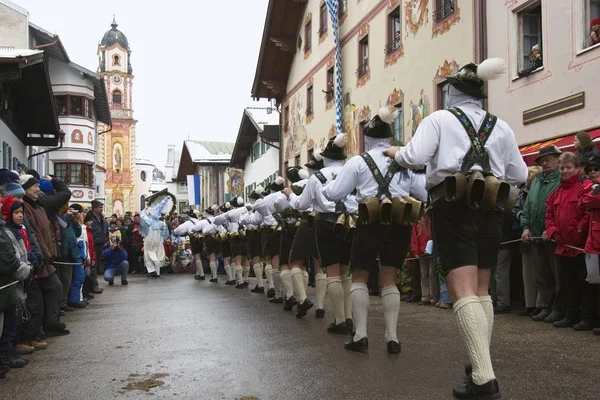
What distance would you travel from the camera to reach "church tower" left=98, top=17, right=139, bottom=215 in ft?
369

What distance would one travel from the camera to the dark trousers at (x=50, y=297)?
8695mm

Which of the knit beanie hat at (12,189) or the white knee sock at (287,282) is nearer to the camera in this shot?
the knit beanie hat at (12,189)

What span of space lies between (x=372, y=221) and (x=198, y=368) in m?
1.95

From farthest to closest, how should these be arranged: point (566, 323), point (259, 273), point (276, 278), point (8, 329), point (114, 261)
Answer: point (114, 261) → point (259, 273) → point (276, 278) → point (566, 323) → point (8, 329)

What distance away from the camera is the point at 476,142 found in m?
5.18

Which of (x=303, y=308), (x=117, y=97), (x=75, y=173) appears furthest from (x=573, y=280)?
(x=117, y=97)

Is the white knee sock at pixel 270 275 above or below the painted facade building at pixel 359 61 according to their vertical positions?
below

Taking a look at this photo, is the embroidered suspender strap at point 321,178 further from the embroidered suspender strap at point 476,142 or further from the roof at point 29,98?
the roof at point 29,98

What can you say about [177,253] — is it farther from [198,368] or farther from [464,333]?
[464,333]

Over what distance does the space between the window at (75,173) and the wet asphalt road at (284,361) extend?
40627mm

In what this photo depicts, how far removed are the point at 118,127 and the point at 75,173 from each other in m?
64.6

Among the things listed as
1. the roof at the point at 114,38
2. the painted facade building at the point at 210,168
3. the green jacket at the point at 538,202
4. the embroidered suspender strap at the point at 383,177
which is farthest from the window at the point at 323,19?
the roof at the point at 114,38

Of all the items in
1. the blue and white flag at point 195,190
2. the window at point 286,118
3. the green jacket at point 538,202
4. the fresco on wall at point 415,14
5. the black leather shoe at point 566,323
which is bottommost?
the black leather shoe at point 566,323

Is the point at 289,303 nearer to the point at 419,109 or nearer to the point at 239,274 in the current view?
the point at 239,274
